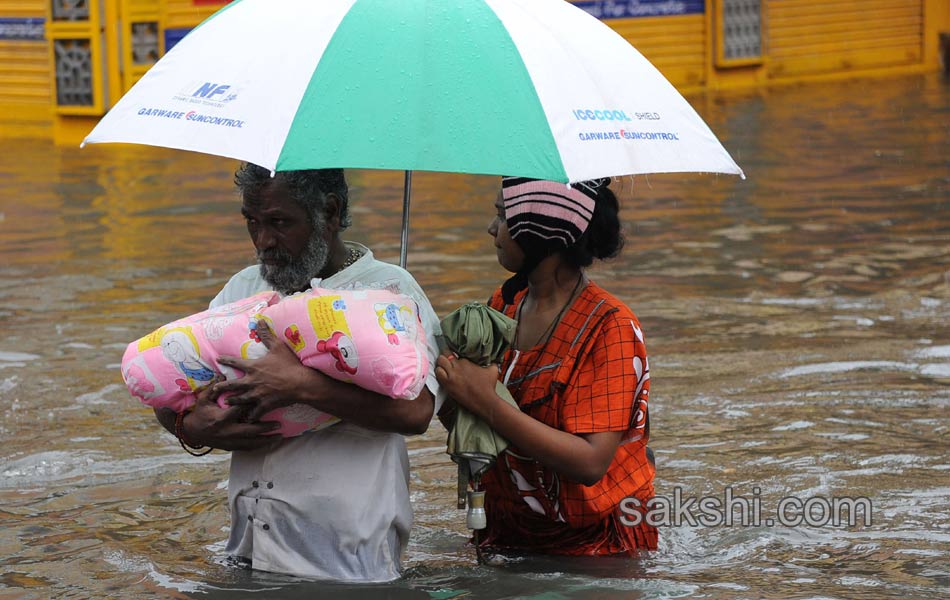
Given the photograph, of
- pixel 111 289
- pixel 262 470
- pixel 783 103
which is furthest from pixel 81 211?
pixel 783 103

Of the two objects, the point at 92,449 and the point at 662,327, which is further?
the point at 662,327

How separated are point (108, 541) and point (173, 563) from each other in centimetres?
49

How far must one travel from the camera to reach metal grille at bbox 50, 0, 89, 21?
54.9 ft

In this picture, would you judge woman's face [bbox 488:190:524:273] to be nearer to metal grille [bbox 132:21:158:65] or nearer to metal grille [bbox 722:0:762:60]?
metal grille [bbox 132:21:158:65]

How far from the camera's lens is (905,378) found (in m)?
7.45

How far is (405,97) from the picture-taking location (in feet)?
11.3

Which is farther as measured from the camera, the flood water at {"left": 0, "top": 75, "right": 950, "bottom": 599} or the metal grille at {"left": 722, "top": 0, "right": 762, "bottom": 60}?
the metal grille at {"left": 722, "top": 0, "right": 762, "bottom": 60}

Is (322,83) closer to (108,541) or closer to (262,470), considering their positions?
(262,470)

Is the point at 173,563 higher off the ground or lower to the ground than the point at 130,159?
lower

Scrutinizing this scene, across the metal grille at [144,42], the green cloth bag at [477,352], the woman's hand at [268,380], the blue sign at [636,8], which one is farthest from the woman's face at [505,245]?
the blue sign at [636,8]

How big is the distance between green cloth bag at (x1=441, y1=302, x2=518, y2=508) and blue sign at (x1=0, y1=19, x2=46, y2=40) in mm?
15471

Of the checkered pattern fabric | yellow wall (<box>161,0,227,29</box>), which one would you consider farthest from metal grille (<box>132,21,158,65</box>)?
the checkered pattern fabric

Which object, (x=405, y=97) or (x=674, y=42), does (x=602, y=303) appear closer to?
(x=405, y=97)

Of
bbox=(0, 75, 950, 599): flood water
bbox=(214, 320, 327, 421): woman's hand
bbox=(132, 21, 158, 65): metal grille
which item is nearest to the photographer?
bbox=(214, 320, 327, 421): woman's hand
